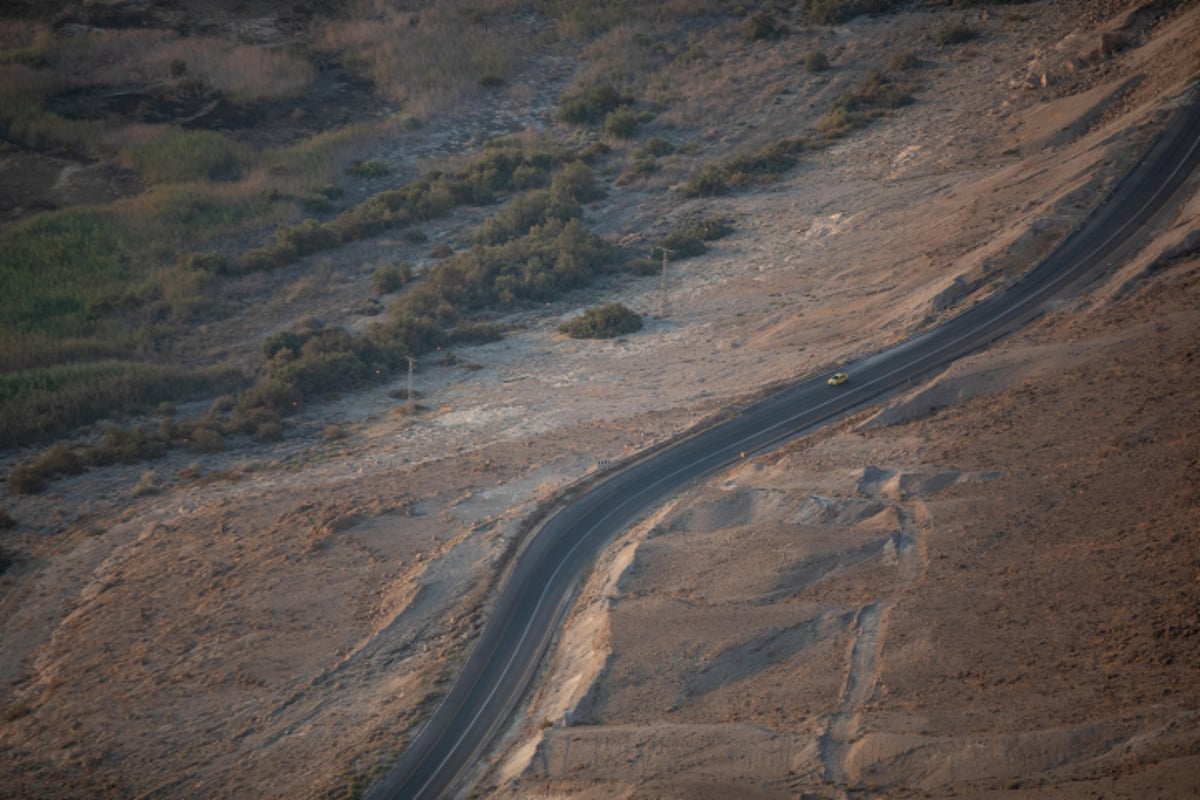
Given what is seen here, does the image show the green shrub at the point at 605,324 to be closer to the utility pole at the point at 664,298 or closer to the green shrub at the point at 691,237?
the utility pole at the point at 664,298

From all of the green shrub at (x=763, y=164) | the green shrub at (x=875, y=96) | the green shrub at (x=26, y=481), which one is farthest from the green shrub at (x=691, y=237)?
the green shrub at (x=26, y=481)

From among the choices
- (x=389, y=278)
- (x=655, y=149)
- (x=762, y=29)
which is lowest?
(x=389, y=278)

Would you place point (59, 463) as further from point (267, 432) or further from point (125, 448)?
point (267, 432)

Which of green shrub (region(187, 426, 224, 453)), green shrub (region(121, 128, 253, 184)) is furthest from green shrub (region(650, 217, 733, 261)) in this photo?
green shrub (region(121, 128, 253, 184))

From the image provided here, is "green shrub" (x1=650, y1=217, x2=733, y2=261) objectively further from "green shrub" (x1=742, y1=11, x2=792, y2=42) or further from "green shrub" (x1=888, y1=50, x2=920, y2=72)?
"green shrub" (x1=742, y1=11, x2=792, y2=42)

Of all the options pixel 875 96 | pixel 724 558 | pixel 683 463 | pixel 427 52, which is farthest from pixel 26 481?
pixel 875 96
